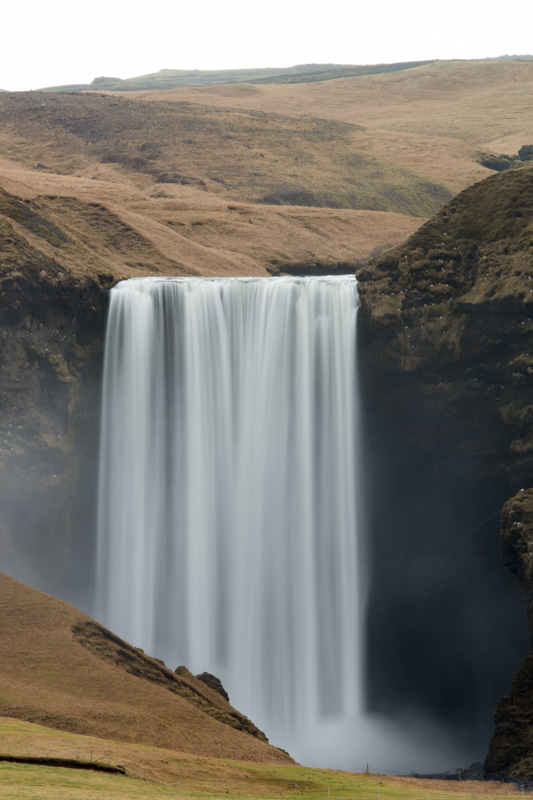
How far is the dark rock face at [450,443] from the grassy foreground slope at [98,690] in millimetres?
13761

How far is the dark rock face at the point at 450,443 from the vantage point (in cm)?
4384

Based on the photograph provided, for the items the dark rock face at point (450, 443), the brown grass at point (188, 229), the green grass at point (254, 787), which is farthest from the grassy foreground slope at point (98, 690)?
the brown grass at point (188, 229)

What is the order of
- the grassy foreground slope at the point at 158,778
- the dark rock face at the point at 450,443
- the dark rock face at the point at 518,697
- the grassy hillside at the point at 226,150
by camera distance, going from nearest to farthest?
1. the grassy foreground slope at the point at 158,778
2. the dark rock face at the point at 518,697
3. the dark rock face at the point at 450,443
4. the grassy hillside at the point at 226,150

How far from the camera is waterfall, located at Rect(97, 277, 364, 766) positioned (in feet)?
152

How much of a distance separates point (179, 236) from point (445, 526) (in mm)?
27736

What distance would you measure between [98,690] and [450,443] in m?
21.2

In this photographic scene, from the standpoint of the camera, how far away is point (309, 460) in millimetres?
47219

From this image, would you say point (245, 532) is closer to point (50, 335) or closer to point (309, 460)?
point (309, 460)

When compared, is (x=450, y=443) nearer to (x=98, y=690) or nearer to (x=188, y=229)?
(x=98, y=690)

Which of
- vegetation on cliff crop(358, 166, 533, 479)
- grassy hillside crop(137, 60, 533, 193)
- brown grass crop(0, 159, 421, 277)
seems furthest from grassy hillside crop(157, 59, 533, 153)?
vegetation on cliff crop(358, 166, 533, 479)

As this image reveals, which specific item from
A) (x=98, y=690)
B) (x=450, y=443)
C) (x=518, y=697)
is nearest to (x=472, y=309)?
(x=450, y=443)

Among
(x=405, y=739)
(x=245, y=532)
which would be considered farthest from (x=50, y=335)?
(x=405, y=739)

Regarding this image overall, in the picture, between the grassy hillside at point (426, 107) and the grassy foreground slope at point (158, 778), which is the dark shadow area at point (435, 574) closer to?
the grassy foreground slope at point (158, 778)

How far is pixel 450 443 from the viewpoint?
45875 mm
